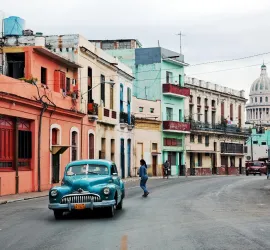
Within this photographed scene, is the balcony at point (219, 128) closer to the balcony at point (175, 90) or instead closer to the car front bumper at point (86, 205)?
the balcony at point (175, 90)

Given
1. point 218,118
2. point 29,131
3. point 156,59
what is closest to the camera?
point 29,131

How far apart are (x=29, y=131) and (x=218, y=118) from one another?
156ft

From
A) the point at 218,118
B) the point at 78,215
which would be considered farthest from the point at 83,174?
the point at 218,118

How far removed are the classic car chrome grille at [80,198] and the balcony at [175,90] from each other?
47443 mm

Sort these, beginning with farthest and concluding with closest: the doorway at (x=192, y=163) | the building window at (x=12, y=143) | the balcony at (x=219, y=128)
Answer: the balcony at (x=219, y=128) → the doorway at (x=192, y=163) → the building window at (x=12, y=143)

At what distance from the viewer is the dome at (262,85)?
634ft

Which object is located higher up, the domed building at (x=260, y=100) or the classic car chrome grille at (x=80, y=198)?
the domed building at (x=260, y=100)

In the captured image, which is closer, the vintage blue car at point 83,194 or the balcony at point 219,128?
the vintage blue car at point 83,194

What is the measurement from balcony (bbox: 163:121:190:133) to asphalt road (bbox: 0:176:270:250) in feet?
139

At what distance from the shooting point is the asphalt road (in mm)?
11289

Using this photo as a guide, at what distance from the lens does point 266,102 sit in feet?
623

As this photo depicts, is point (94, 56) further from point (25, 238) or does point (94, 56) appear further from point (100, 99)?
point (25, 238)

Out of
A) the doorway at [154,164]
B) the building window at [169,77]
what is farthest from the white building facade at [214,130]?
the doorway at [154,164]

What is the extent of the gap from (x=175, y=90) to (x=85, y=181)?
159ft
